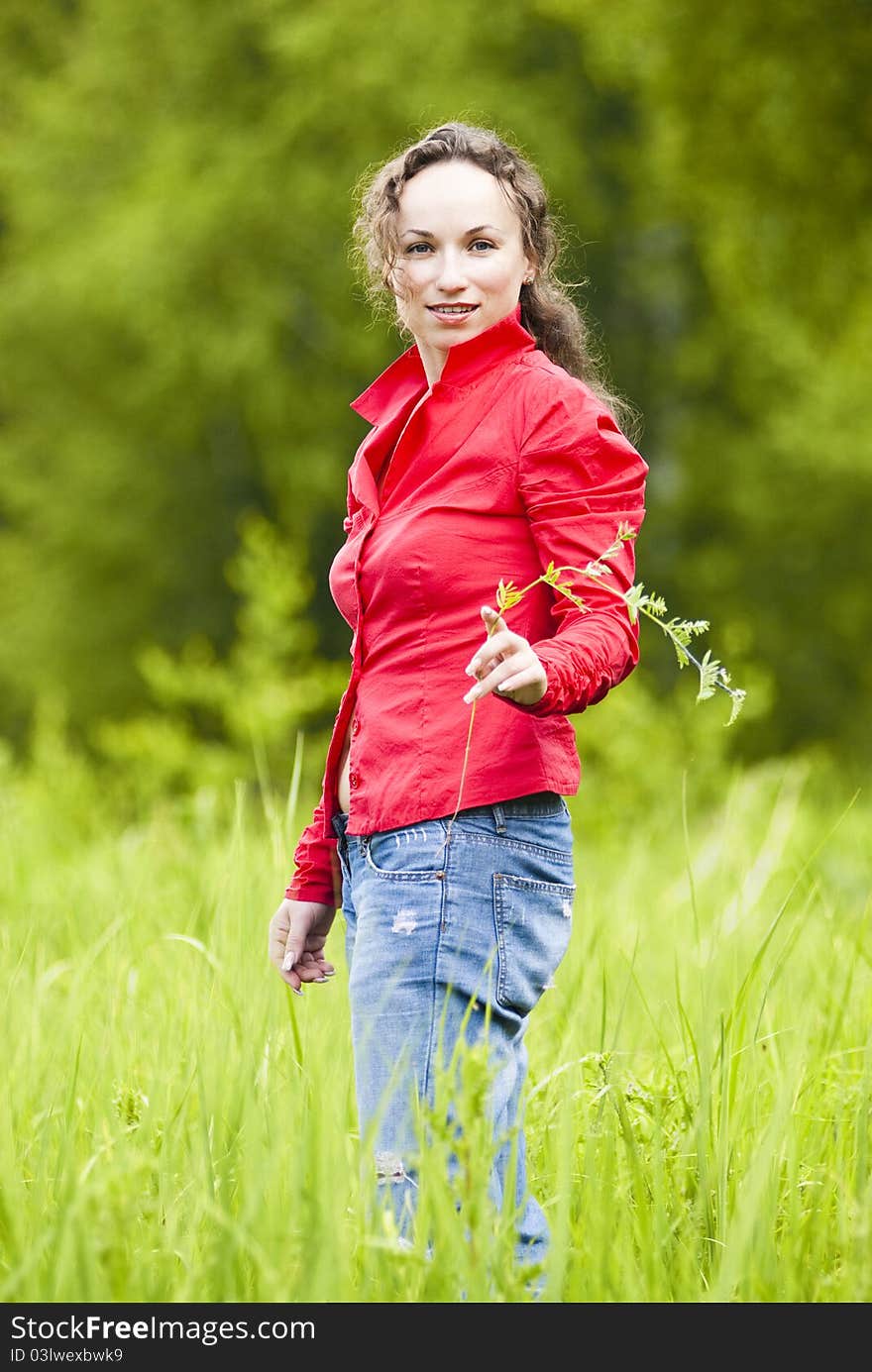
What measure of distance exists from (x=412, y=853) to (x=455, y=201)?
0.83 meters

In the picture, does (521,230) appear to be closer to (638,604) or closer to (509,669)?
(638,604)

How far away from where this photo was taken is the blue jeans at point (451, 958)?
6.10 feet

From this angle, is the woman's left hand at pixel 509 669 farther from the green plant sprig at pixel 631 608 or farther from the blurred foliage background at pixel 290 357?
the blurred foliage background at pixel 290 357

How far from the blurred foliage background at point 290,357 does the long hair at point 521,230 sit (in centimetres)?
834

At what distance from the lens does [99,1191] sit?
1551 mm

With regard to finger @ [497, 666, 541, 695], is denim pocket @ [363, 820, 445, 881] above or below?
below

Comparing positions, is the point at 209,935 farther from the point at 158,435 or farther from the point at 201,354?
the point at 158,435

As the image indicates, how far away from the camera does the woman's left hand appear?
5.45 feet

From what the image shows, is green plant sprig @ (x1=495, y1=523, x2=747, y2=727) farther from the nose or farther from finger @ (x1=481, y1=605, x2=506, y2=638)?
the nose

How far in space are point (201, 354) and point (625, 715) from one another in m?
6.10

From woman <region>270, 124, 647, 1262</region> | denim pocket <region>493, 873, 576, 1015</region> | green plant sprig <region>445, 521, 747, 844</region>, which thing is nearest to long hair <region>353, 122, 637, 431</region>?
woman <region>270, 124, 647, 1262</region>

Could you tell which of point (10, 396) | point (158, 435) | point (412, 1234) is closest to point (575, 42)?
point (158, 435)

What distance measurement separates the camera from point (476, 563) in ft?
6.37

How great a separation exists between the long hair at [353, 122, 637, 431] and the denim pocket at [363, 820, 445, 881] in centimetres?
61
